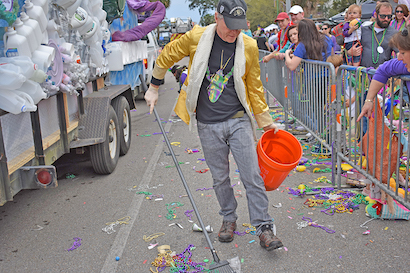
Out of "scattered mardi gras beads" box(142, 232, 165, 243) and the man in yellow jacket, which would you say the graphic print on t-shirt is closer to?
the man in yellow jacket

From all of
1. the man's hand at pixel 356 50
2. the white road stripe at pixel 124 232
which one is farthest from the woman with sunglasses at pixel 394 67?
the man's hand at pixel 356 50

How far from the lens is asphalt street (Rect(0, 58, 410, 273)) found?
3543 millimetres

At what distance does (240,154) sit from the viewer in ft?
11.9

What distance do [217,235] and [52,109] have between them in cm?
223

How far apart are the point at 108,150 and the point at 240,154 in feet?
8.87

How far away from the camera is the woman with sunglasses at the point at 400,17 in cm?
668

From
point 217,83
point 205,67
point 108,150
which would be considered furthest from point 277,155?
point 108,150

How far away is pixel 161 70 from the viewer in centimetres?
371

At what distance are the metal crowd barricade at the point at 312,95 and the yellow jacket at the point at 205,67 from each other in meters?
1.62

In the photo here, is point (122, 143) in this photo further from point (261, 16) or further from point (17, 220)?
point (261, 16)

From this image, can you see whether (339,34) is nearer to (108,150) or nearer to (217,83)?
(108,150)

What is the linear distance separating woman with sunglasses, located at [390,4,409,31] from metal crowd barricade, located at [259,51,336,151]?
6.14ft

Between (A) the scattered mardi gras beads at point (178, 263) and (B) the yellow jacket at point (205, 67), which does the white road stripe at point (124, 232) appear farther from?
(B) the yellow jacket at point (205, 67)

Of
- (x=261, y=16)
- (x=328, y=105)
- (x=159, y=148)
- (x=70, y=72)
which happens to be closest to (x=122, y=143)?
(x=159, y=148)
